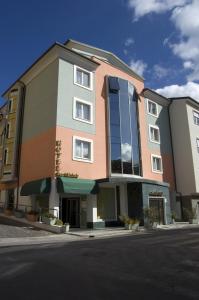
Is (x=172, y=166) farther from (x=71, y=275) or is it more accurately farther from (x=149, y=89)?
(x=71, y=275)

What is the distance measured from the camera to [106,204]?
2800 centimetres

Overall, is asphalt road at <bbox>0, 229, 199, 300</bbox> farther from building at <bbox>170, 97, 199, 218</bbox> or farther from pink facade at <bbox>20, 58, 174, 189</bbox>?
building at <bbox>170, 97, 199, 218</bbox>

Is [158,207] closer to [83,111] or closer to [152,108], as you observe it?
Result: [83,111]

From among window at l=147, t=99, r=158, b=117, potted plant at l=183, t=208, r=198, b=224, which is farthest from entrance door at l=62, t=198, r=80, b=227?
window at l=147, t=99, r=158, b=117

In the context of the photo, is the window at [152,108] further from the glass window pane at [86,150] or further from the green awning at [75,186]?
the green awning at [75,186]

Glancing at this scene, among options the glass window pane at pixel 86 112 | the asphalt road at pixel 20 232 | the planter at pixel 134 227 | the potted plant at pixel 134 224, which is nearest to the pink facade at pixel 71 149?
the glass window pane at pixel 86 112

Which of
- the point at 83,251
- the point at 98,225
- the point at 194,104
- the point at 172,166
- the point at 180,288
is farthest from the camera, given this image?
the point at 194,104

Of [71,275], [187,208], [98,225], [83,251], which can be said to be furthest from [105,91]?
[71,275]

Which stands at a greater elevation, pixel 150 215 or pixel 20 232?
pixel 150 215

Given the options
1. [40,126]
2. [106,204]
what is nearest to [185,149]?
[106,204]

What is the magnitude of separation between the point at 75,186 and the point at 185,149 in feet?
61.7

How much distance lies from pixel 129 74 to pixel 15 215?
64.2ft

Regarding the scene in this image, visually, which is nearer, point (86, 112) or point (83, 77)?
point (86, 112)

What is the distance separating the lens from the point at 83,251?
12.0 metres
